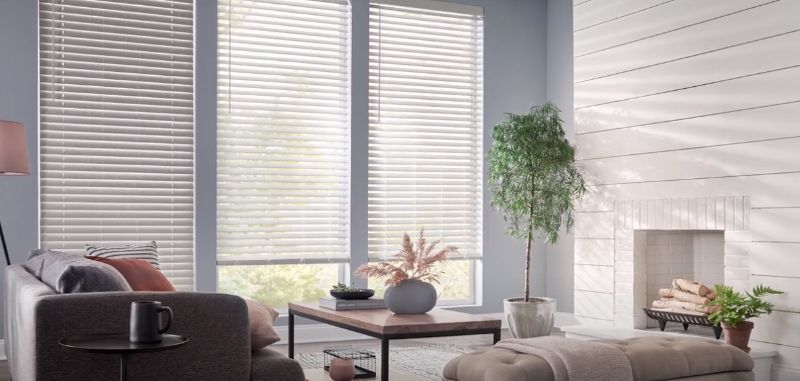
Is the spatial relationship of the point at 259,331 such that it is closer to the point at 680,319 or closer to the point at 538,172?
the point at 680,319

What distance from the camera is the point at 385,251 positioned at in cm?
705

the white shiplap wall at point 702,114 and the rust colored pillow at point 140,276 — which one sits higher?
the white shiplap wall at point 702,114

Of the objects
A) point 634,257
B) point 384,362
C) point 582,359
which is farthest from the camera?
point 634,257

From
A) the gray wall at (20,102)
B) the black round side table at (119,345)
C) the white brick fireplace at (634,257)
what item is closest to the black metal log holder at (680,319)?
the white brick fireplace at (634,257)

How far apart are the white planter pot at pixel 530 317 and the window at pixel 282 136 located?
4.76 ft


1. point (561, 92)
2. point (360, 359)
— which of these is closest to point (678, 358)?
point (360, 359)

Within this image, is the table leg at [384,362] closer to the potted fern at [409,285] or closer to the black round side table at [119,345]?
the potted fern at [409,285]

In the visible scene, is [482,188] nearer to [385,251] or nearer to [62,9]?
[385,251]

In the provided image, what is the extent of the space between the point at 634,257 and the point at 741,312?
1.20 metres

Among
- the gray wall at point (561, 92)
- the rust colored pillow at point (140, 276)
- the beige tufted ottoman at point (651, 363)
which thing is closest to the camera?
the beige tufted ottoman at point (651, 363)

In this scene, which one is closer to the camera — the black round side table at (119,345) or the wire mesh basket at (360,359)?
the black round side table at (119,345)

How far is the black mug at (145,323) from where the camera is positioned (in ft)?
7.66

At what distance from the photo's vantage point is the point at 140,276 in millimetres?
3439

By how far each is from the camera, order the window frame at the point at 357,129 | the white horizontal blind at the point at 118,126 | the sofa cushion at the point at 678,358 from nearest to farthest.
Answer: the sofa cushion at the point at 678,358, the white horizontal blind at the point at 118,126, the window frame at the point at 357,129
